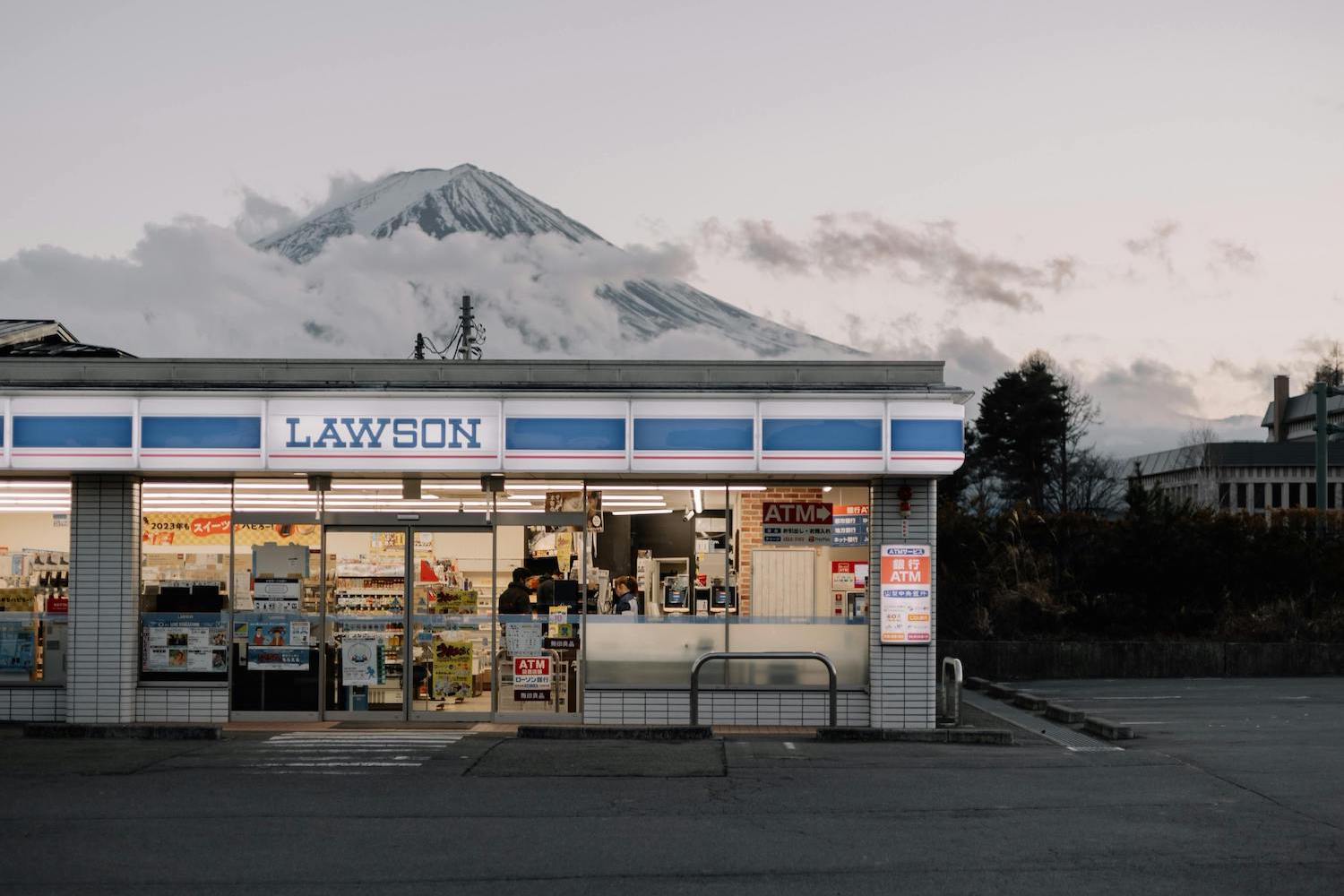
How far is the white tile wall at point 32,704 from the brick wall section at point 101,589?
33cm

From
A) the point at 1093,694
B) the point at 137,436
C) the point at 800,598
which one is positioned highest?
the point at 137,436

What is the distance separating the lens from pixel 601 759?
46.6ft

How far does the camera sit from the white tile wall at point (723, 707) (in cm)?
1688

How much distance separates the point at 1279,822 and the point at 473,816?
20.3 ft

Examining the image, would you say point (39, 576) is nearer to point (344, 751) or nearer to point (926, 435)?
point (344, 751)

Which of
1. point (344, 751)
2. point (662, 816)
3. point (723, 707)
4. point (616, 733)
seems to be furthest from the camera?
point (723, 707)

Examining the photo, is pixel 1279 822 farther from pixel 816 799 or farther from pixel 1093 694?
pixel 1093 694

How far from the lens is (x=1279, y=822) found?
11.0 metres

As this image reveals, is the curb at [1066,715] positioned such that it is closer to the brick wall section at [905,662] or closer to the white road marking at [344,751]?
the brick wall section at [905,662]

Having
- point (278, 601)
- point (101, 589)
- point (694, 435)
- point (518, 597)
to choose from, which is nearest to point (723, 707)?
point (518, 597)

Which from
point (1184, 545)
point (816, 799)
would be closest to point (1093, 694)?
point (1184, 545)

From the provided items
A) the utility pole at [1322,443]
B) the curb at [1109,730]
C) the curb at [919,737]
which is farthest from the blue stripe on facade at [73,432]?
the utility pole at [1322,443]

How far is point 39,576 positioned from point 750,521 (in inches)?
342

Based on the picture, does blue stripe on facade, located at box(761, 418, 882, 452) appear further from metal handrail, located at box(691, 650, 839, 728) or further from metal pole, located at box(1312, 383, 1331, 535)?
metal pole, located at box(1312, 383, 1331, 535)
